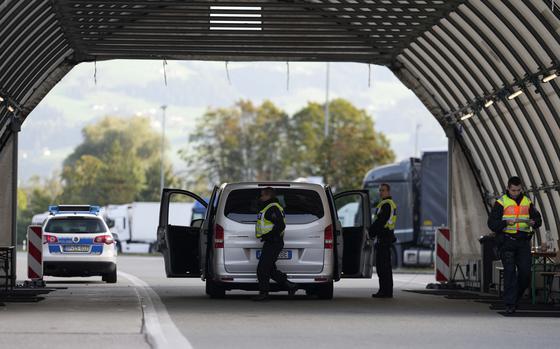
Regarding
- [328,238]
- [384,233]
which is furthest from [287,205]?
[384,233]

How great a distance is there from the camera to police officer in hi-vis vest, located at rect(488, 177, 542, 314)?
1803 centimetres

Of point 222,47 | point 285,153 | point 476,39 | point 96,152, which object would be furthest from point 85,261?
point 96,152

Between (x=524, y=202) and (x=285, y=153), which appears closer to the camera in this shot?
(x=524, y=202)

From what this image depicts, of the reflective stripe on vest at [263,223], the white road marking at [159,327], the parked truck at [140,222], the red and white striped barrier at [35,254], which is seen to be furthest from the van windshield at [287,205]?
the parked truck at [140,222]

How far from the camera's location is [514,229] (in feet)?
59.3

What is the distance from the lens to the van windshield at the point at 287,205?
20703 millimetres

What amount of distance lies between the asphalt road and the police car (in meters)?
6.35

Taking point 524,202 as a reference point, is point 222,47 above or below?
above

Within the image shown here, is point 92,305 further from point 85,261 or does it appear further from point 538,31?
point 85,261

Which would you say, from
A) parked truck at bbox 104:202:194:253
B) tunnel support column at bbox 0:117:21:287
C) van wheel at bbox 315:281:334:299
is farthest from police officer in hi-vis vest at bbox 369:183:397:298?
parked truck at bbox 104:202:194:253

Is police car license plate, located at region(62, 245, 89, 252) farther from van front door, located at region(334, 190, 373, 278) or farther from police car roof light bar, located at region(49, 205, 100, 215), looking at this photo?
van front door, located at region(334, 190, 373, 278)

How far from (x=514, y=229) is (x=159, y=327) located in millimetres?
5287

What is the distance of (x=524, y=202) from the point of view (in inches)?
712

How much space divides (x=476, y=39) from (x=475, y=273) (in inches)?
200
